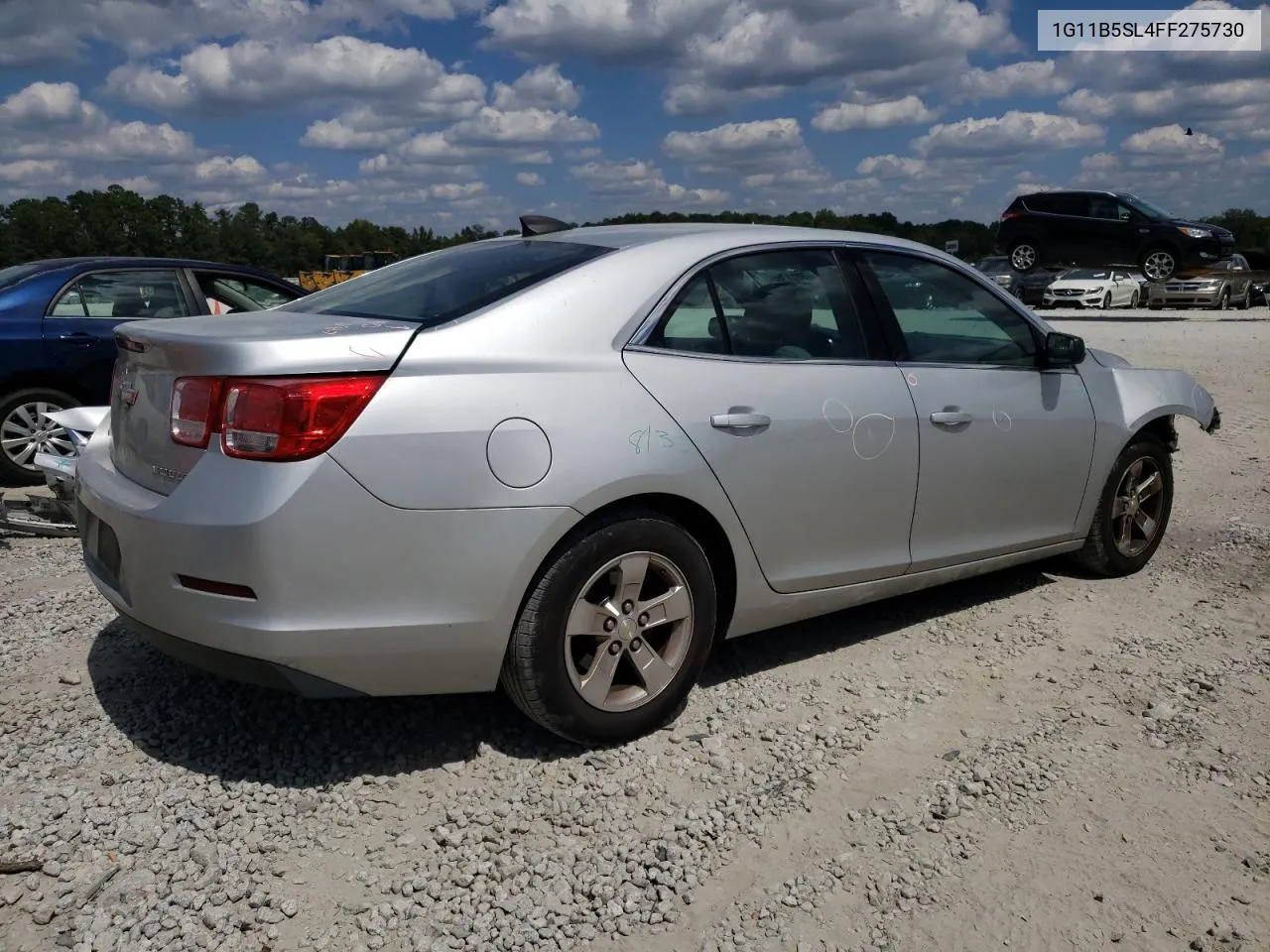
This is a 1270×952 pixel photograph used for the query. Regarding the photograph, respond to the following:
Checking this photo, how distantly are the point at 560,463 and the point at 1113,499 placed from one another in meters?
3.20

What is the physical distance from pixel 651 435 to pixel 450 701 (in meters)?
1.25

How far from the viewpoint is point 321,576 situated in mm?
2928

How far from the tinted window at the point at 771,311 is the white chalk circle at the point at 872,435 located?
0.24m

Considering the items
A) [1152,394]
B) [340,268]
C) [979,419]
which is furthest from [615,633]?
[340,268]

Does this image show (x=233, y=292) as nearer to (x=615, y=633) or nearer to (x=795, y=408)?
(x=795, y=408)

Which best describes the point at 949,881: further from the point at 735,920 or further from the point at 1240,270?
the point at 1240,270

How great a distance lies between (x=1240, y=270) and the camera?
28.0 metres

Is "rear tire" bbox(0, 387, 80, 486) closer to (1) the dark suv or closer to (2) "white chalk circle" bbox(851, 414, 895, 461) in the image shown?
(2) "white chalk circle" bbox(851, 414, 895, 461)

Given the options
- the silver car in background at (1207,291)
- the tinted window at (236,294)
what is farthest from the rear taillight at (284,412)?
the silver car in background at (1207,291)

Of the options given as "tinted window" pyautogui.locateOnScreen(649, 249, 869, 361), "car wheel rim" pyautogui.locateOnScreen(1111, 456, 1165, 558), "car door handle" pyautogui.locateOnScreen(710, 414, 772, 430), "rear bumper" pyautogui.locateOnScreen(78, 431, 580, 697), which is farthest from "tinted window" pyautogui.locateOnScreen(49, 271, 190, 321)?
"car wheel rim" pyautogui.locateOnScreen(1111, 456, 1165, 558)

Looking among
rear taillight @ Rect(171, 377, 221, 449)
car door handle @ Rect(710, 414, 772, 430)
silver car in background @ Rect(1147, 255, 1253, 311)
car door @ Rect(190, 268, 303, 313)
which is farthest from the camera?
silver car in background @ Rect(1147, 255, 1253, 311)

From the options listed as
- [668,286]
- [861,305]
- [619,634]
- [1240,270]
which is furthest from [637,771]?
[1240,270]

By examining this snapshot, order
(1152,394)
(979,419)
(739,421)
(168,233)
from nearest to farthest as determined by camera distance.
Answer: (739,421) < (979,419) < (1152,394) < (168,233)

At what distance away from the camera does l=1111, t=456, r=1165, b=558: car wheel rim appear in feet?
17.4
